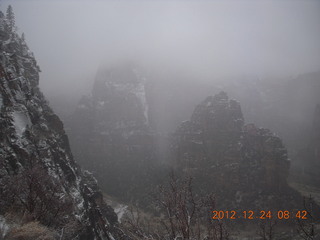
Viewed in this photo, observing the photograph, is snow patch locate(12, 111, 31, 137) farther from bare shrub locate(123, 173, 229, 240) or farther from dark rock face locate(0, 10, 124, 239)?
bare shrub locate(123, 173, 229, 240)

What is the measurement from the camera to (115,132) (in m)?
→ 167

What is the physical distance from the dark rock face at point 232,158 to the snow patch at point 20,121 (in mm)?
56218

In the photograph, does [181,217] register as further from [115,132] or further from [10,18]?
[115,132]

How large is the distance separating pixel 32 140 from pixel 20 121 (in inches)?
157

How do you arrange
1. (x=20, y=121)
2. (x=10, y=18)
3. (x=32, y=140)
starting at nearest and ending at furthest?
(x=20, y=121)
(x=32, y=140)
(x=10, y=18)

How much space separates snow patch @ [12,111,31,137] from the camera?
1863 inches

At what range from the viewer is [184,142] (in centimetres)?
12375

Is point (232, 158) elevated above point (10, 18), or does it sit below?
below

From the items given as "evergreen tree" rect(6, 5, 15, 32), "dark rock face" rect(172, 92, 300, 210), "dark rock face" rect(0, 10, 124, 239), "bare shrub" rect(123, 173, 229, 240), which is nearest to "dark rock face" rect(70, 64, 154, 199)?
"dark rock face" rect(172, 92, 300, 210)

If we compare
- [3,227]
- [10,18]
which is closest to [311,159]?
[10,18]

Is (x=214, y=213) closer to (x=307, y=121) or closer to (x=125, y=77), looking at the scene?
(x=125, y=77)
